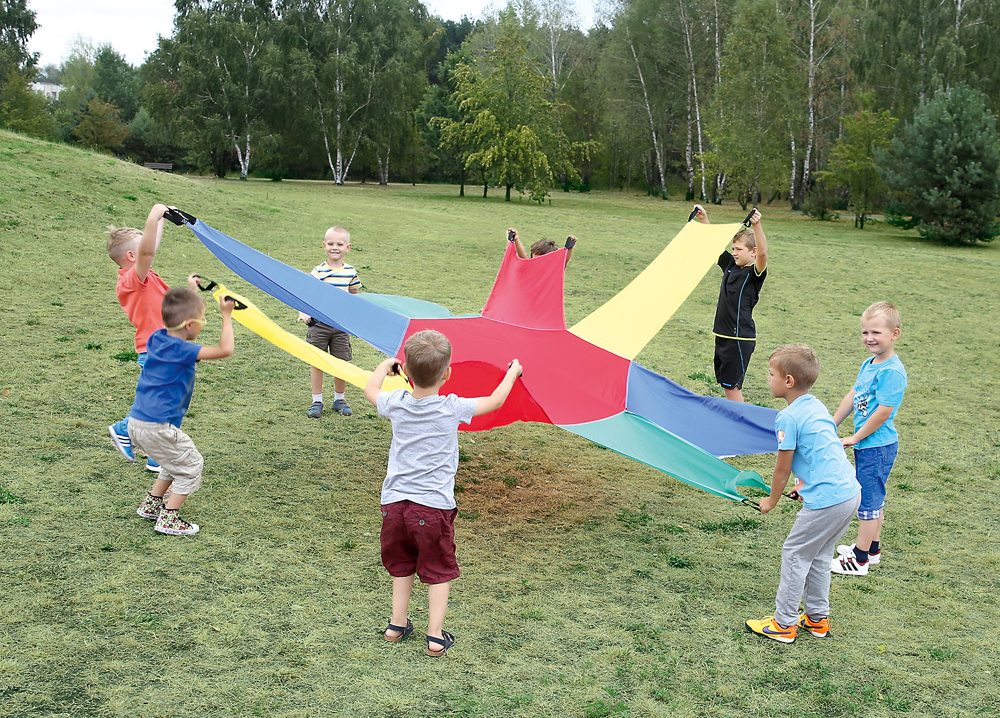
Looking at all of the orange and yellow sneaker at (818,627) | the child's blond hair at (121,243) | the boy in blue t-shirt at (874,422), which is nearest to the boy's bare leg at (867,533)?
the boy in blue t-shirt at (874,422)

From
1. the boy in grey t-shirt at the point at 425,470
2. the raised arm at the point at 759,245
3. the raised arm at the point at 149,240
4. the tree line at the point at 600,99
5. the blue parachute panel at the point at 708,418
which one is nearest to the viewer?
the boy in grey t-shirt at the point at 425,470

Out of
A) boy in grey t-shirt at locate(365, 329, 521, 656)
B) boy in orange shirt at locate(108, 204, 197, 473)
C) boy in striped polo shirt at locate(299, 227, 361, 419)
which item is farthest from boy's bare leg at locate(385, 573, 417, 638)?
boy in striped polo shirt at locate(299, 227, 361, 419)

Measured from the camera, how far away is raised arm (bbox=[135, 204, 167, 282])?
4148 mm

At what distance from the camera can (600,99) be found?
40656 millimetres

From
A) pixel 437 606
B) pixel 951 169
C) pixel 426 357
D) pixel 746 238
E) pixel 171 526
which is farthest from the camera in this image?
pixel 951 169

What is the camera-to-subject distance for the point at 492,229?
1933 centimetres

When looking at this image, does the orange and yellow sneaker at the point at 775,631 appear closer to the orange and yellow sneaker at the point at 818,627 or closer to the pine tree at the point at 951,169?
the orange and yellow sneaker at the point at 818,627

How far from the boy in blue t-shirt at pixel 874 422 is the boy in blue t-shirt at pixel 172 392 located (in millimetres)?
2837

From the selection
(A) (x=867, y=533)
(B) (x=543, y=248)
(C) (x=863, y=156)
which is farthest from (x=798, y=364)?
(C) (x=863, y=156)

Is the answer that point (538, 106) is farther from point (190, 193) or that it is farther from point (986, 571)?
point (986, 571)

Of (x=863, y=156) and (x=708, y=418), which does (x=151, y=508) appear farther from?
(x=863, y=156)

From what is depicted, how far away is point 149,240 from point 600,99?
38.7m

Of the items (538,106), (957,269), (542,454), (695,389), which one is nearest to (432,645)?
(542,454)

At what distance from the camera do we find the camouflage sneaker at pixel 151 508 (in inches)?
164
